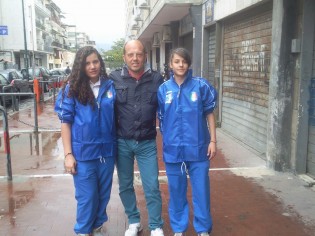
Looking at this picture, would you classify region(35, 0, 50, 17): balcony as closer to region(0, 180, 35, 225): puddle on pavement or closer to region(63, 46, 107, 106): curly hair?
region(0, 180, 35, 225): puddle on pavement

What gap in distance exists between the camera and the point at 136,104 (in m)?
3.52

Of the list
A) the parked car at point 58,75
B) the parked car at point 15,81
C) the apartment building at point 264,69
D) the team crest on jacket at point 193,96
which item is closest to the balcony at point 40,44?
the parked car at point 58,75

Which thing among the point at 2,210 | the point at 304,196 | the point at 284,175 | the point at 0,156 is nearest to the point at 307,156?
the point at 284,175

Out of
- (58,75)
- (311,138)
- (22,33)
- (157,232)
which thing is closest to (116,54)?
(22,33)

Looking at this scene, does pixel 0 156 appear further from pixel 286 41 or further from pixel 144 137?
pixel 286 41

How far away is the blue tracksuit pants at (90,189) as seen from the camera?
11.6 ft

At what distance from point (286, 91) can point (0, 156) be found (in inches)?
203

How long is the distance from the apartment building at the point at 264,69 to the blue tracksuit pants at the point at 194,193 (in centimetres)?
265

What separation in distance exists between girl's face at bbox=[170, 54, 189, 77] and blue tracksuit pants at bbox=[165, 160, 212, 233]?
797 mm

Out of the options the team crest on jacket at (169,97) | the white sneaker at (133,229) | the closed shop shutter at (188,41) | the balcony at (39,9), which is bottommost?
the white sneaker at (133,229)

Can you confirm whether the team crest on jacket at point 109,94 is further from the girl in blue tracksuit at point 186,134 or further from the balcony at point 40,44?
the balcony at point 40,44

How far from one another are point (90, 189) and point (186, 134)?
0.98m

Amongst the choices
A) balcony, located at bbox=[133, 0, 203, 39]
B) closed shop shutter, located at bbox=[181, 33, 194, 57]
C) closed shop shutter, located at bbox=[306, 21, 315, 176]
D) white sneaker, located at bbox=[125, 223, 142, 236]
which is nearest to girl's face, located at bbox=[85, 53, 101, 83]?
white sneaker, located at bbox=[125, 223, 142, 236]

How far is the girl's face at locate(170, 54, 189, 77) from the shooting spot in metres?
3.46
